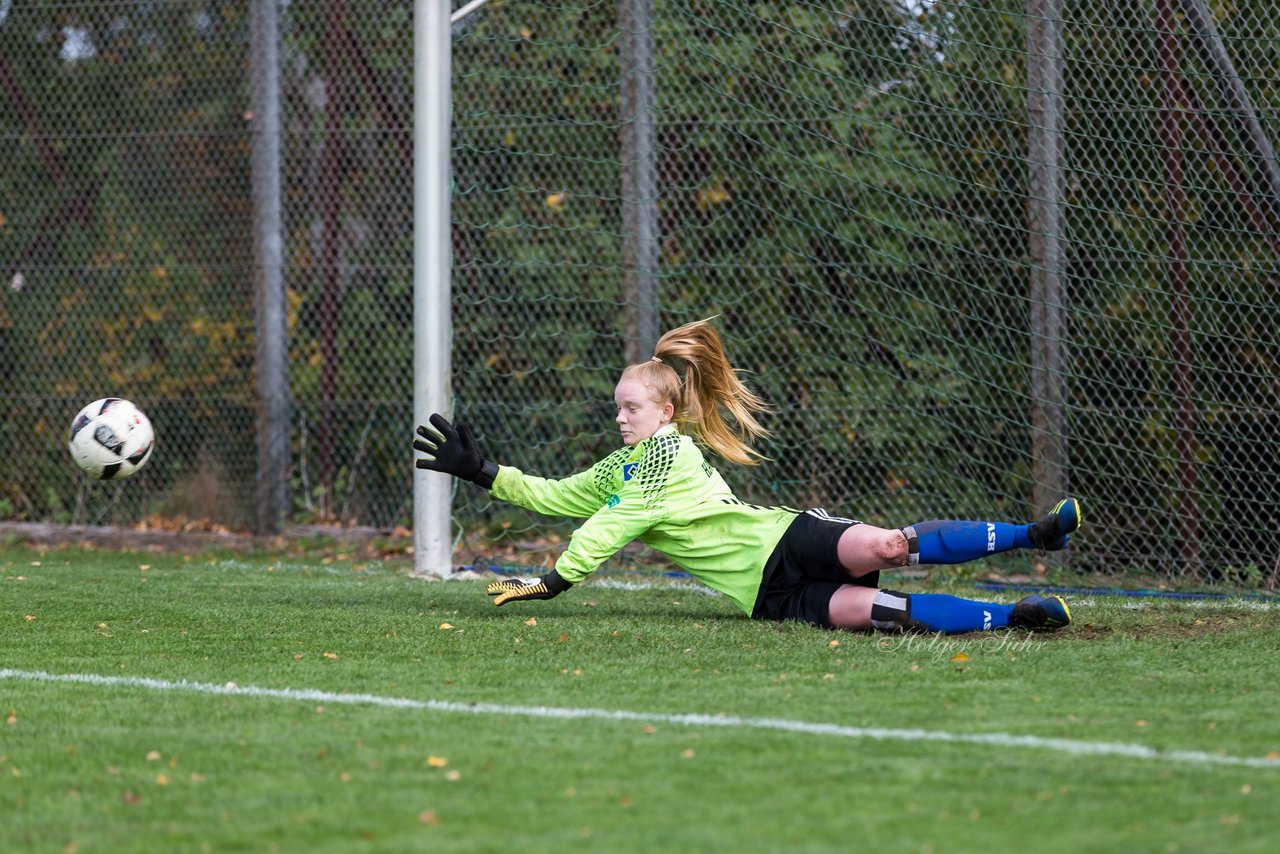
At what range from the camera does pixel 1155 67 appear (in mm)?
7254

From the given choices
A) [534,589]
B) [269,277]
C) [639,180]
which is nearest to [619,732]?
[534,589]

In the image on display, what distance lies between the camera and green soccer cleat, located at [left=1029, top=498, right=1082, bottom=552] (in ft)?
16.2

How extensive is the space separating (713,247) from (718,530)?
3.11 meters

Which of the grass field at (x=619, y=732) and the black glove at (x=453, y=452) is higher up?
the black glove at (x=453, y=452)

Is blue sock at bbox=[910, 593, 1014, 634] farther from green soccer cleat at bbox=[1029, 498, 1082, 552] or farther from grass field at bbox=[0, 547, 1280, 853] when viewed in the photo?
green soccer cleat at bbox=[1029, 498, 1082, 552]

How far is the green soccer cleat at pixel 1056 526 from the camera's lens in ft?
16.2

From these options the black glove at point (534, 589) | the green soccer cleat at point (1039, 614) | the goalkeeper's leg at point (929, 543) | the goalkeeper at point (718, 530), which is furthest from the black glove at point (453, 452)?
the green soccer cleat at point (1039, 614)

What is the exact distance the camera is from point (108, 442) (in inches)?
252

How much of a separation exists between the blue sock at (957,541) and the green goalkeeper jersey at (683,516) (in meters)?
0.50

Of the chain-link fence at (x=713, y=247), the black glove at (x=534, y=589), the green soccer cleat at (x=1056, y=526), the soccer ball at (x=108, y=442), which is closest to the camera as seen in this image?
the green soccer cleat at (x=1056, y=526)

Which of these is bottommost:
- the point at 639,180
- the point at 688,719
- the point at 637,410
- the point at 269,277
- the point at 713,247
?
the point at 688,719

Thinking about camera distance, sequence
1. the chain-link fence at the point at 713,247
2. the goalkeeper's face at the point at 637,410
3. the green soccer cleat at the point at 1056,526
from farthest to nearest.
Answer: the chain-link fence at the point at 713,247 < the goalkeeper's face at the point at 637,410 < the green soccer cleat at the point at 1056,526

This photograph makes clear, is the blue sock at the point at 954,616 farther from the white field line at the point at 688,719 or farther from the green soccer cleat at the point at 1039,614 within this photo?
the white field line at the point at 688,719

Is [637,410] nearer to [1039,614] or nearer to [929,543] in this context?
[929,543]
